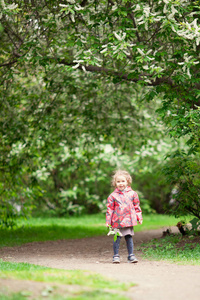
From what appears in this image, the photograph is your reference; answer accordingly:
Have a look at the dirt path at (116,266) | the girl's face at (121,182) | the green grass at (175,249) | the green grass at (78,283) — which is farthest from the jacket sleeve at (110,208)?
the green grass at (78,283)

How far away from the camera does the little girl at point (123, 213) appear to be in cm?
694

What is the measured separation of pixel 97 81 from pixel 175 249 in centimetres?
458

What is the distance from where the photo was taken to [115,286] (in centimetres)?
445

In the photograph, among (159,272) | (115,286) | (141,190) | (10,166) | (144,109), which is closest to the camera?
(115,286)

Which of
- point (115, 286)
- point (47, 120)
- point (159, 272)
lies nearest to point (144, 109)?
point (47, 120)

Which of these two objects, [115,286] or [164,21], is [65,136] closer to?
[164,21]

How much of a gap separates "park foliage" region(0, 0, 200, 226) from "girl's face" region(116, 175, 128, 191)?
1.07 m

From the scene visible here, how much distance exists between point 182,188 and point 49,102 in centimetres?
403

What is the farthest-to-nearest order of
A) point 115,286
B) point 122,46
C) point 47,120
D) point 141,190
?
point 141,190, point 47,120, point 122,46, point 115,286

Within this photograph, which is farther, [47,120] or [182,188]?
[47,120]

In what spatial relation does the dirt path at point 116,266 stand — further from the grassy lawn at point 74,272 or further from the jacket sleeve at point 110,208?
the jacket sleeve at point 110,208

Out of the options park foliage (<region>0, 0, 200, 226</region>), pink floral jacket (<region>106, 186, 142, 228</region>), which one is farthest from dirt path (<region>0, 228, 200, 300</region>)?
park foliage (<region>0, 0, 200, 226</region>)

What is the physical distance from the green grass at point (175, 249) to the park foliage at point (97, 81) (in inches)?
24.0

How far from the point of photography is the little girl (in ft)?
22.8
